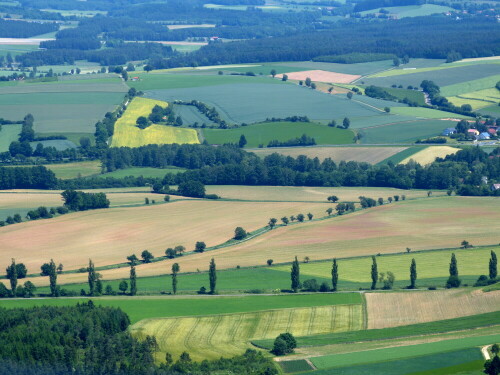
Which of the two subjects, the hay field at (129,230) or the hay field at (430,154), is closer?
the hay field at (129,230)

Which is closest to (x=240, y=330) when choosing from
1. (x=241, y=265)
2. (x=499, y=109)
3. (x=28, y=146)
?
(x=241, y=265)

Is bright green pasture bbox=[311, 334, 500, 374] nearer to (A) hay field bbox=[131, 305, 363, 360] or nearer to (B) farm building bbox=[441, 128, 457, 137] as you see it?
(A) hay field bbox=[131, 305, 363, 360]

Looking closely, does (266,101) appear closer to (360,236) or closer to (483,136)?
(483,136)

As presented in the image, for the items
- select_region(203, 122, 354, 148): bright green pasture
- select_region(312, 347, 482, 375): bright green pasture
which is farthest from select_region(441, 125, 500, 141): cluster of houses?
select_region(312, 347, 482, 375): bright green pasture

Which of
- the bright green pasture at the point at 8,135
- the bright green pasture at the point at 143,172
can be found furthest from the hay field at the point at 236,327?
the bright green pasture at the point at 8,135

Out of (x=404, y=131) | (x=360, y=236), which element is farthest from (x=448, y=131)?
(x=360, y=236)

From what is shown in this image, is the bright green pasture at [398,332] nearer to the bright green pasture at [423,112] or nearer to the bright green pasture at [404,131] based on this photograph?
the bright green pasture at [404,131]

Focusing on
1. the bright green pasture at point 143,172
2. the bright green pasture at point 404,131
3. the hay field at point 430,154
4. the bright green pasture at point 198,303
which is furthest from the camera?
the bright green pasture at point 404,131
